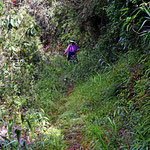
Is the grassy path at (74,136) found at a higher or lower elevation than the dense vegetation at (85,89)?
lower

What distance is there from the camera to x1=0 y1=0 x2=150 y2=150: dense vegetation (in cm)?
263

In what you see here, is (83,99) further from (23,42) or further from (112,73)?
(23,42)

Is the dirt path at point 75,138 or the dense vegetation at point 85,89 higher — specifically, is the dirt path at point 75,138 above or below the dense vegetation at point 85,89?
below

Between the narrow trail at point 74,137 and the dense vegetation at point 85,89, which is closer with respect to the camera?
the dense vegetation at point 85,89

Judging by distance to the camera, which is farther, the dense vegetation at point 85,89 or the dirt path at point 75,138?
the dirt path at point 75,138

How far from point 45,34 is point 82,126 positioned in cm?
817

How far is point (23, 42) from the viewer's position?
245 inches

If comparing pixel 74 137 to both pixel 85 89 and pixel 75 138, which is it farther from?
pixel 85 89

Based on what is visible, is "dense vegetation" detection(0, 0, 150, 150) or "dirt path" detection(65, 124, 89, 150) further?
"dirt path" detection(65, 124, 89, 150)

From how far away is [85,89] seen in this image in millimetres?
4340

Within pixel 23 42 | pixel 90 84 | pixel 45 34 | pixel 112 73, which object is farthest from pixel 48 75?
pixel 45 34

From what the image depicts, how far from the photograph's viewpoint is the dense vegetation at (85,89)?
263 cm

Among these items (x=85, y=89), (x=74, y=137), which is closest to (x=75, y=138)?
(x=74, y=137)

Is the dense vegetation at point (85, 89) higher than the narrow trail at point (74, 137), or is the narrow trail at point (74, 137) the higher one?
the dense vegetation at point (85, 89)
